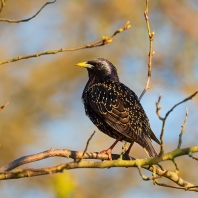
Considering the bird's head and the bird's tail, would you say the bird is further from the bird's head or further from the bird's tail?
the bird's head

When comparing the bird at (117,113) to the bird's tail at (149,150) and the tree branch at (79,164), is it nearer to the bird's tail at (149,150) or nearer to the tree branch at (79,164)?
the bird's tail at (149,150)

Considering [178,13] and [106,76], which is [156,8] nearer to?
[178,13]

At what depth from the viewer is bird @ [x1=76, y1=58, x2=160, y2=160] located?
6500 millimetres

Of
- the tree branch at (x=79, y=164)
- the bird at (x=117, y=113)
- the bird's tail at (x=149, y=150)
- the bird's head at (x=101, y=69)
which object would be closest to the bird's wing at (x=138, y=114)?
the bird at (x=117, y=113)

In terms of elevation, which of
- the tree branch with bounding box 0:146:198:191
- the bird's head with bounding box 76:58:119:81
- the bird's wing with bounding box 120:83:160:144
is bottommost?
the tree branch with bounding box 0:146:198:191

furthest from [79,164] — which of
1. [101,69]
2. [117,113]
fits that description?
[101,69]

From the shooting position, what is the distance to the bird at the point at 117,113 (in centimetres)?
650

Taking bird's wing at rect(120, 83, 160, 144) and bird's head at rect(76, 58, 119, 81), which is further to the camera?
bird's head at rect(76, 58, 119, 81)

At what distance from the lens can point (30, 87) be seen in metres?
14.2

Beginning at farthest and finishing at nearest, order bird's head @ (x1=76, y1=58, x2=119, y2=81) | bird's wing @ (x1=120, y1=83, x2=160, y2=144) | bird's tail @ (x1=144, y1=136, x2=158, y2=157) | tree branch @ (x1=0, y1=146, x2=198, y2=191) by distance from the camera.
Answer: bird's head @ (x1=76, y1=58, x2=119, y2=81) → bird's wing @ (x1=120, y1=83, x2=160, y2=144) → bird's tail @ (x1=144, y1=136, x2=158, y2=157) → tree branch @ (x1=0, y1=146, x2=198, y2=191)

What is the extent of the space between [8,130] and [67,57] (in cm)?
221

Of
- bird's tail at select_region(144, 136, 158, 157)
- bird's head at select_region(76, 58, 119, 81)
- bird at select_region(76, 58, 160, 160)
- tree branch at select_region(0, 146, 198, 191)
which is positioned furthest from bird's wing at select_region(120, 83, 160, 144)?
tree branch at select_region(0, 146, 198, 191)

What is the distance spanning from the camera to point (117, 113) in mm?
6688

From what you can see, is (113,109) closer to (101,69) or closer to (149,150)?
(149,150)
